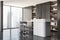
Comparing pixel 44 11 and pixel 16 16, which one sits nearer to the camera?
pixel 44 11

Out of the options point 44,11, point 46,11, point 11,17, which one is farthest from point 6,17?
point 46,11

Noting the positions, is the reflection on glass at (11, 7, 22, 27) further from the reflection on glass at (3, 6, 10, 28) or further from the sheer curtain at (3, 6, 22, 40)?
the reflection on glass at (3, 6, 10, 28)

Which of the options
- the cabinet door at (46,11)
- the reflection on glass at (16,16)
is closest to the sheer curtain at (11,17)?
the reflection on glass at (16,16)

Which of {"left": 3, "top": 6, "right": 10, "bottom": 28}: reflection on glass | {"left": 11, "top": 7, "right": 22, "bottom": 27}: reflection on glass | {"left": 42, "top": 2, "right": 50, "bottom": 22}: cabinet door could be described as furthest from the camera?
{"left": 11, "top": 7, "right": 22, "bottom": 27}: reflection on glass

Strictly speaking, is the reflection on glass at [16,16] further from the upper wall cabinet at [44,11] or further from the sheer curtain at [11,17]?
the upper wall cabinet at [44,11]

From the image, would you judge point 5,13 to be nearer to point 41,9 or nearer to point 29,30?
point 29,30

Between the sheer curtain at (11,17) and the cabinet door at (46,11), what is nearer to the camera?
the cabinet door at (46,11)

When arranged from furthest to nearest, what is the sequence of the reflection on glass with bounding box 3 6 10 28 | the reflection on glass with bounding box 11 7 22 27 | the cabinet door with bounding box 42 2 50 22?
1. the reflection on glass with bounding box 11 7 22 27
2. the reflection on glass with bounding box 3 6 10 28
3. the cabinet door with bounding box 42 2 50 22

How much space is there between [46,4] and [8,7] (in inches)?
215

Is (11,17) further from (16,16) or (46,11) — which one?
(46,11)

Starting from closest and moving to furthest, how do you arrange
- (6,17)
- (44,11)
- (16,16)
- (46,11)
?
1. (46,11)
2. (44,11)
3. (6,17)
4. (16,16)

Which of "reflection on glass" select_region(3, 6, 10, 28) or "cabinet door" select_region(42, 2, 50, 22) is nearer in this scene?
"cabinet door" select_region(42, 2, 50, 22)

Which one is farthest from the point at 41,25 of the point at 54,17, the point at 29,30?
the point at 29,30

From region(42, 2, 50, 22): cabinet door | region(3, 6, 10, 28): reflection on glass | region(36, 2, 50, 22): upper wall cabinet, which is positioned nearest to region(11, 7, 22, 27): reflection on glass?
region(3, 6, 10, 28): reflection on glass
